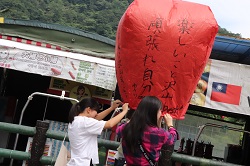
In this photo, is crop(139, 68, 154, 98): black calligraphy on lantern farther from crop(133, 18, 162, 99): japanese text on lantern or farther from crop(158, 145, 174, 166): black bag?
crop(158, 145, 174, 166): black bag

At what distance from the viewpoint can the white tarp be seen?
22.3 ft

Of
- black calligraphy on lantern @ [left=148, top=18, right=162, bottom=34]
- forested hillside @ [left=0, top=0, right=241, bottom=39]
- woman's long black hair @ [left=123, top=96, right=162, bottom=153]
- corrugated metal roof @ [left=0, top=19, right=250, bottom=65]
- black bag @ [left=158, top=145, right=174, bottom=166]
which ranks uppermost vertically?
forested hillside @ [left=0, top=0, right=241, bottom=39]

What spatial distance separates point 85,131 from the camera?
324cm

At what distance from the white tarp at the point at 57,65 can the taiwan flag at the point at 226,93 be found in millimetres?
1946

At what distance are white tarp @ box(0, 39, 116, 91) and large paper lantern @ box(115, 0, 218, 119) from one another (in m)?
3.26

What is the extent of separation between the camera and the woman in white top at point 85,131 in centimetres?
321

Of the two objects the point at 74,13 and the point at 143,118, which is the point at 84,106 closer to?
the point at 143,118

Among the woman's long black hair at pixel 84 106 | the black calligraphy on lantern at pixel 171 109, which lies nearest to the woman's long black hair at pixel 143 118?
the woman's long black hair at pixel 84 106

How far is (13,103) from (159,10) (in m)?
5.91

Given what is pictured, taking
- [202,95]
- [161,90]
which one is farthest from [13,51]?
[161,90]

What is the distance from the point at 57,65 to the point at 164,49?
12.3ft

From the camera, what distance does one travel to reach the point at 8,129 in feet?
13.5

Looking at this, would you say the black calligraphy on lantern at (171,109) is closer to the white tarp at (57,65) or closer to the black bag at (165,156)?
the black bag at (165,156)

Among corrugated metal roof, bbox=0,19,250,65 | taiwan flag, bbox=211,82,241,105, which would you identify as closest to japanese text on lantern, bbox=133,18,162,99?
taiwan flag, bbox=211,82,241,105
